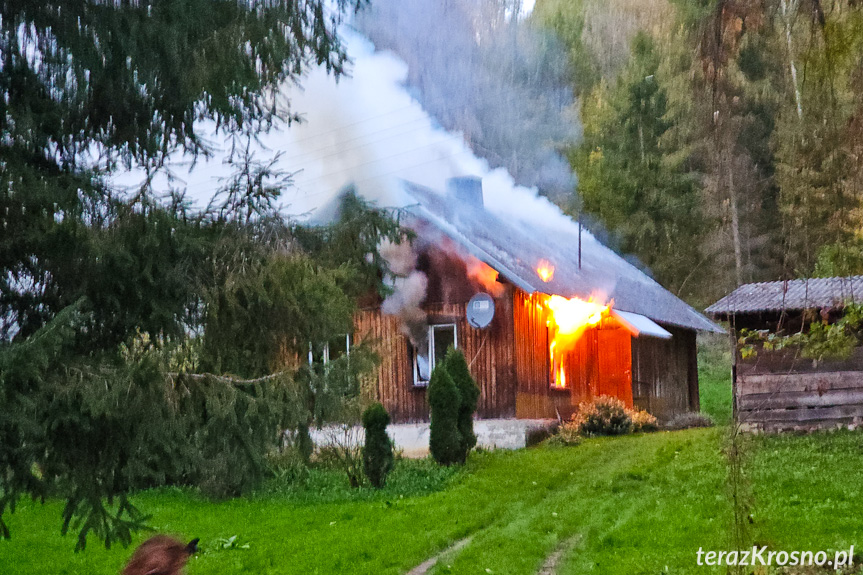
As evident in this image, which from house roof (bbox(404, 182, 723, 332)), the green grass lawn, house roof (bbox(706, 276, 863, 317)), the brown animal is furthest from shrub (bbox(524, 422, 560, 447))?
the brown animal

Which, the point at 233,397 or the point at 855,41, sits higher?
the point at 855,41

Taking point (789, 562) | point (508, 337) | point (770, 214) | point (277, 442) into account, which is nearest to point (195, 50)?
point (277, 442)

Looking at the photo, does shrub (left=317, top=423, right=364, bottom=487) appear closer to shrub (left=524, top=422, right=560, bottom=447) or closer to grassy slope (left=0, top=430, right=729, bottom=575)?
grassy slope (left=0, top=430, right=729, bottom=575)

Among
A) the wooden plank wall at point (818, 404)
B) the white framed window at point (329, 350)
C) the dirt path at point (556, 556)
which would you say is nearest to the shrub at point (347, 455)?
the dirt path at point (556, 556)

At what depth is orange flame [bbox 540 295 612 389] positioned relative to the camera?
32.6 feet

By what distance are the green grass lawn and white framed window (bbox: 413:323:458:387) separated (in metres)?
1.72

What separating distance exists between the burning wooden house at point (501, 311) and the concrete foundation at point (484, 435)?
235 millimetres

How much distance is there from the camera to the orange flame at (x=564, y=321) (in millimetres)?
9952

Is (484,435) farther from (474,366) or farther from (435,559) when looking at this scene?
(435,559)

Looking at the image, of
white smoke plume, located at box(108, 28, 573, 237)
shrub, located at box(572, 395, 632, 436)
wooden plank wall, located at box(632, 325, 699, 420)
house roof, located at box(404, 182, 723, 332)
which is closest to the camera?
white smoke plume, located at box(108, 28, 573, 237)

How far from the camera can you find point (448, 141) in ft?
32.8

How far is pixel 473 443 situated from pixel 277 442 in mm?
4356

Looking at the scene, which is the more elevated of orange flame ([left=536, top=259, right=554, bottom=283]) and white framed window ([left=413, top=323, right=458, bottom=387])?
orange flame ([left=536, top=259, right=554, bottom=283])

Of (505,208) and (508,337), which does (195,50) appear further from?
(505,208)
